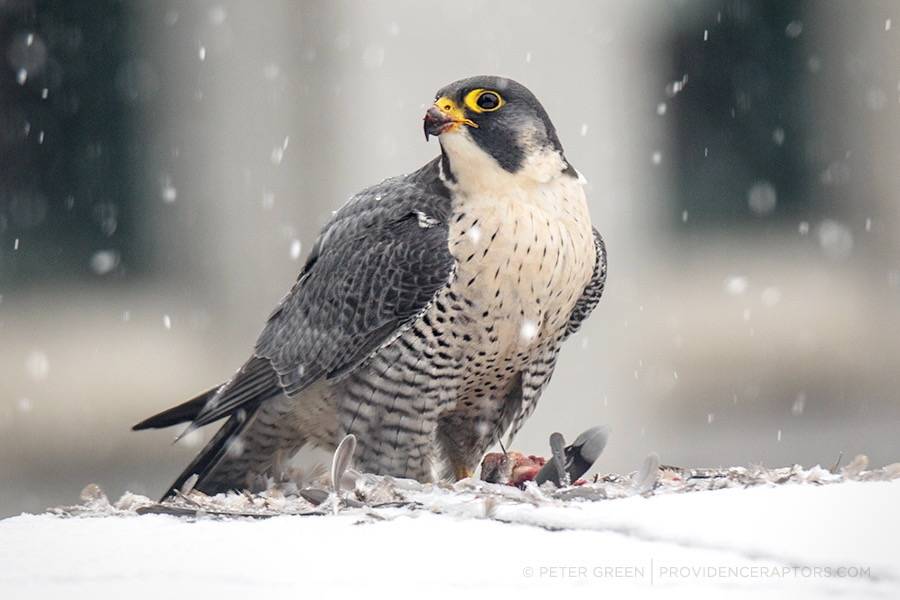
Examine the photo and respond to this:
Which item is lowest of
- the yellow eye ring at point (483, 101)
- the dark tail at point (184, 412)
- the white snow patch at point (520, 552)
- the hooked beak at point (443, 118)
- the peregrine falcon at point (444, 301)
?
the white snow patch at point (520, 552)

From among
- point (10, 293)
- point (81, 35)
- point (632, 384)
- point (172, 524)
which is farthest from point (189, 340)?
point (172, 524)

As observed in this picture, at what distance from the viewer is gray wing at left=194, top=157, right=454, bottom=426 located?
7.30 feet

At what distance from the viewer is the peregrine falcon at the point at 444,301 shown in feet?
7.25

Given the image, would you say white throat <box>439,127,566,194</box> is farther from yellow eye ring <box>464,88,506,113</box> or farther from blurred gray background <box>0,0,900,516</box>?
blurred gray background <box>0,0,900,516</box>

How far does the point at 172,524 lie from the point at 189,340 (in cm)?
408

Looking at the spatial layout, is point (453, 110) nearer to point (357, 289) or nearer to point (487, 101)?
point (487, 101)

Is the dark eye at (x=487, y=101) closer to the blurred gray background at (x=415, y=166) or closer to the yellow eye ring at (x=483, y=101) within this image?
the yellow eye ring at (x=483, y=101)

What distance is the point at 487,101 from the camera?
221 cm

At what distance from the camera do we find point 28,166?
5.51 m

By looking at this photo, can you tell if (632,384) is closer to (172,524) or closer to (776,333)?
(776,333)

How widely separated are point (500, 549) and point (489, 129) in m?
0.99

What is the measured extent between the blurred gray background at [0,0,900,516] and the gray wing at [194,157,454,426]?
2614 millimetres

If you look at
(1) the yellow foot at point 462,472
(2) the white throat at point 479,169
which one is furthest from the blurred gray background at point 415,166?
(2) the white throat at point 479,169

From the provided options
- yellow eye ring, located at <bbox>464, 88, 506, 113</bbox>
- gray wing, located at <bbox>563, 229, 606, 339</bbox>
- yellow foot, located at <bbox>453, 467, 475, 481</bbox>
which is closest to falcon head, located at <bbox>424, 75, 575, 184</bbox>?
yellow eye ring, located at <bbox>464, 88, 506, 113</bbox>
